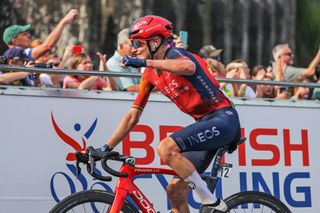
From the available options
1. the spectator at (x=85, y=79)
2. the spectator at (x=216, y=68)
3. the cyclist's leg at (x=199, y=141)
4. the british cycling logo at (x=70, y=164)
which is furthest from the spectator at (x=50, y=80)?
the cyclist's leg at (x=199, y=141)

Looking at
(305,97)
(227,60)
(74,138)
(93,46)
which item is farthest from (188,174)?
(227,60)

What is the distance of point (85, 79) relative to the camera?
33.4 ft

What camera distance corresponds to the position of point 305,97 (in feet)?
37.8

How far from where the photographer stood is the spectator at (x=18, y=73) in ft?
29.3

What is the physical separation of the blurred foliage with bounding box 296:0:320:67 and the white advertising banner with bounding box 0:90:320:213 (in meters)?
7.34

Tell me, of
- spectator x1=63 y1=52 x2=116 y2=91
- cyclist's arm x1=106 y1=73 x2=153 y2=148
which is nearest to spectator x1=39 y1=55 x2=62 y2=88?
spectator x1=63 y1=52 x2=116 y2=91

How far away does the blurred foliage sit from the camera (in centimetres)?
1722

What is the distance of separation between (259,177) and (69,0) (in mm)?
5950

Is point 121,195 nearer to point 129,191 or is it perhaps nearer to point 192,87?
point 129,191

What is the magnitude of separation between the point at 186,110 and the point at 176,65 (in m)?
0.58

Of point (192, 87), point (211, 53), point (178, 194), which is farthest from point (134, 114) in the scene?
point (211, 53)

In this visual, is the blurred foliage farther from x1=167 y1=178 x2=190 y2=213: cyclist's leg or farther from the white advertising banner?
x1=167 y1=178 x2=190 y2=213: cyclist's leg

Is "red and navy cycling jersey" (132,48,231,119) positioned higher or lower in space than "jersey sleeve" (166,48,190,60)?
lower

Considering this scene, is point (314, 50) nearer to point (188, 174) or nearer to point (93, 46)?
point (93, 46)
